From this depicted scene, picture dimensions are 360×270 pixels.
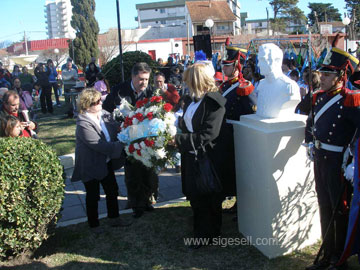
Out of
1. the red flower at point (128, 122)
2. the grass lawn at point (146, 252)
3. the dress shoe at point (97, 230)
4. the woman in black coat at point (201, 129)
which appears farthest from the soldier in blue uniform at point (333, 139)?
the dress shoe at point (97, 230)

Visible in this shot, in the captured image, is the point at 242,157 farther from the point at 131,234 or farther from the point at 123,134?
the point at 131,234

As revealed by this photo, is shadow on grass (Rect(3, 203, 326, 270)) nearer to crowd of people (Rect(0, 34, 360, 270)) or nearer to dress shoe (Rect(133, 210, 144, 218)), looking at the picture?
dress shoe (Rect(133, 210, 144, 218))

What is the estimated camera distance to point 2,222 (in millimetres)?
3549

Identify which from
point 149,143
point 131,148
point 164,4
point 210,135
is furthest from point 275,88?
point 164,4

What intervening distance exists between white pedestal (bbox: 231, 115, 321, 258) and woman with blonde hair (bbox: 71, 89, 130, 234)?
1.46 meters

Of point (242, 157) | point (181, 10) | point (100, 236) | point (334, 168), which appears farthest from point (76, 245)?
point (181, 10)

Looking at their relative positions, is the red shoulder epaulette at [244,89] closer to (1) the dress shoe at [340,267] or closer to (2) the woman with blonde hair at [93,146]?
(2) the woman with blonde hair at [93,146]

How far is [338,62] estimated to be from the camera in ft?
10.1

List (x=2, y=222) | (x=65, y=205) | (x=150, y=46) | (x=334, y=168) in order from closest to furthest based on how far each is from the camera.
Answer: (x=334, y=168) < (x=2, y=222) < (x=65, y=205) < (x=150, y=46)

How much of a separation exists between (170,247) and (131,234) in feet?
1.93

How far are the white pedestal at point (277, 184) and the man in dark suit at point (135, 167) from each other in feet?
4.83

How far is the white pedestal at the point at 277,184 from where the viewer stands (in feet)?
11.2

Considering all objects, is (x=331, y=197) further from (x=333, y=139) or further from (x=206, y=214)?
(x=206, y=214)

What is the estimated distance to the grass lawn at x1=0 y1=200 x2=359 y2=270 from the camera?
3.61 m
